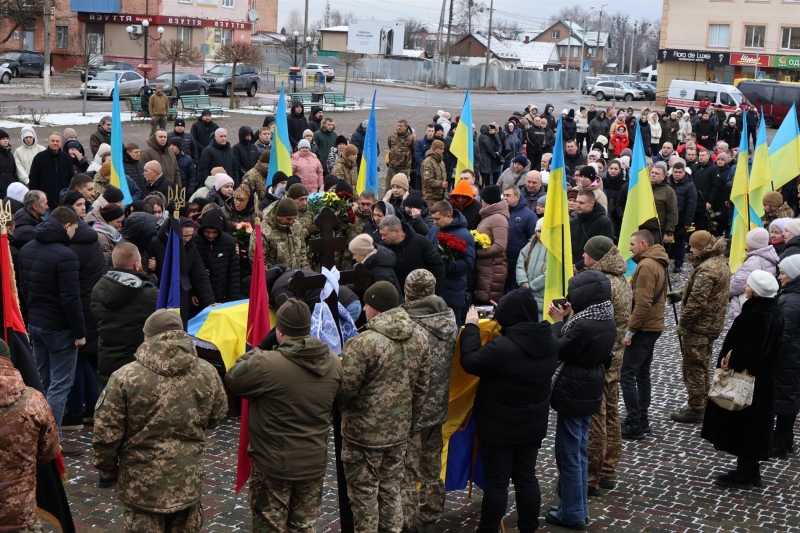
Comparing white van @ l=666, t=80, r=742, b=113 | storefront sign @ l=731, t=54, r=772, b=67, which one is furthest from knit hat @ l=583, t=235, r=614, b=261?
storefront sign @ l=731, t=54, r=772, b=67

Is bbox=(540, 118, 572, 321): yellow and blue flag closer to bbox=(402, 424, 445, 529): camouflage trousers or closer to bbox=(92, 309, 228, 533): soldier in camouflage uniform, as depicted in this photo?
bbox=(402, 424, 445, 529): camouflage trousers

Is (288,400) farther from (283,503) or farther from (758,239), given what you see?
(758,239)

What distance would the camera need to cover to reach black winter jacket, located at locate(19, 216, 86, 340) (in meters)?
7.40

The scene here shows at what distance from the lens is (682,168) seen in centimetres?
1479

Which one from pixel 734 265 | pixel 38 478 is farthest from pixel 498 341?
pixel 734 265

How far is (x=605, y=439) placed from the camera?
24.0 feet

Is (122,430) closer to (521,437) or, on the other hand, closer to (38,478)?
(38,478)

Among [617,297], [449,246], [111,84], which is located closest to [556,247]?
[449,246]

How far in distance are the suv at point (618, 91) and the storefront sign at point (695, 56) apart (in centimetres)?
275

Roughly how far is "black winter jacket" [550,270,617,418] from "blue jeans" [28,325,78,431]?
3.92 metres

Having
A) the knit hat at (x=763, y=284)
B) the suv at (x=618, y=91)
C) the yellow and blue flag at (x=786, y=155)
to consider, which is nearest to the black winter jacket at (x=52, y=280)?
the knit hat at (x=763, y=284)

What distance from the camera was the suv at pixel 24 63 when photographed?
47844mm

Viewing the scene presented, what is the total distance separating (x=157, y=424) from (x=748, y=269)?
21.6ft

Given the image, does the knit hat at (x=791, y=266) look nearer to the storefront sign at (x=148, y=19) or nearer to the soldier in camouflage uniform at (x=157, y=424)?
the soldier in camouflage uniform at (x=157, y=424)
